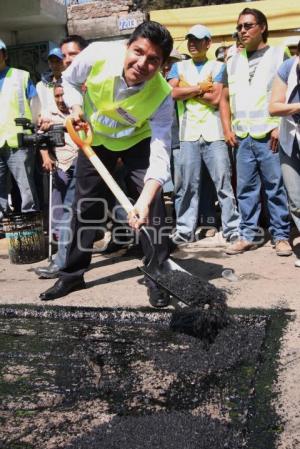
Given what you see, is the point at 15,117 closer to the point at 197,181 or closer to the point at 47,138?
the point at 47,138

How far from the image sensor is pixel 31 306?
402cm

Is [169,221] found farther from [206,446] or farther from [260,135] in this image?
[206,446]

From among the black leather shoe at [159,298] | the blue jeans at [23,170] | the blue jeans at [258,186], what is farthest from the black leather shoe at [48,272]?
the blue jeans at [258,186]

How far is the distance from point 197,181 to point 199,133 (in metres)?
0.48

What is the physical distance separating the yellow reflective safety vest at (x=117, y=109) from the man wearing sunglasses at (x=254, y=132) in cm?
144

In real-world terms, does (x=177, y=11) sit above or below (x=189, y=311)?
above

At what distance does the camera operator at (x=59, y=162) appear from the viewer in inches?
211

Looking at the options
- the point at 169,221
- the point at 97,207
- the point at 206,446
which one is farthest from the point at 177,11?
the point at 206,446

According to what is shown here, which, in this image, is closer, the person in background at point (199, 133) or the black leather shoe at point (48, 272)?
the black leather shoe at point (48, 272)

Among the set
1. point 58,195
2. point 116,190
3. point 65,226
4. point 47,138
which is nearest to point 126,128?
point 116,190

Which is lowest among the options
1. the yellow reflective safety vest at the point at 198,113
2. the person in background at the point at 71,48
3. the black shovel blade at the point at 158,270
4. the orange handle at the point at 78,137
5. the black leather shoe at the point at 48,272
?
the black leather shoe at the point at 48,272

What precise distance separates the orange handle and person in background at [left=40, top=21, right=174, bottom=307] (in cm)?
7

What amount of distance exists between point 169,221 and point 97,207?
2325mm

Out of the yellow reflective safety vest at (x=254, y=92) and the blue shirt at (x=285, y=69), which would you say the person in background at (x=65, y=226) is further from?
the blue shirt at (x=285, y=69)
